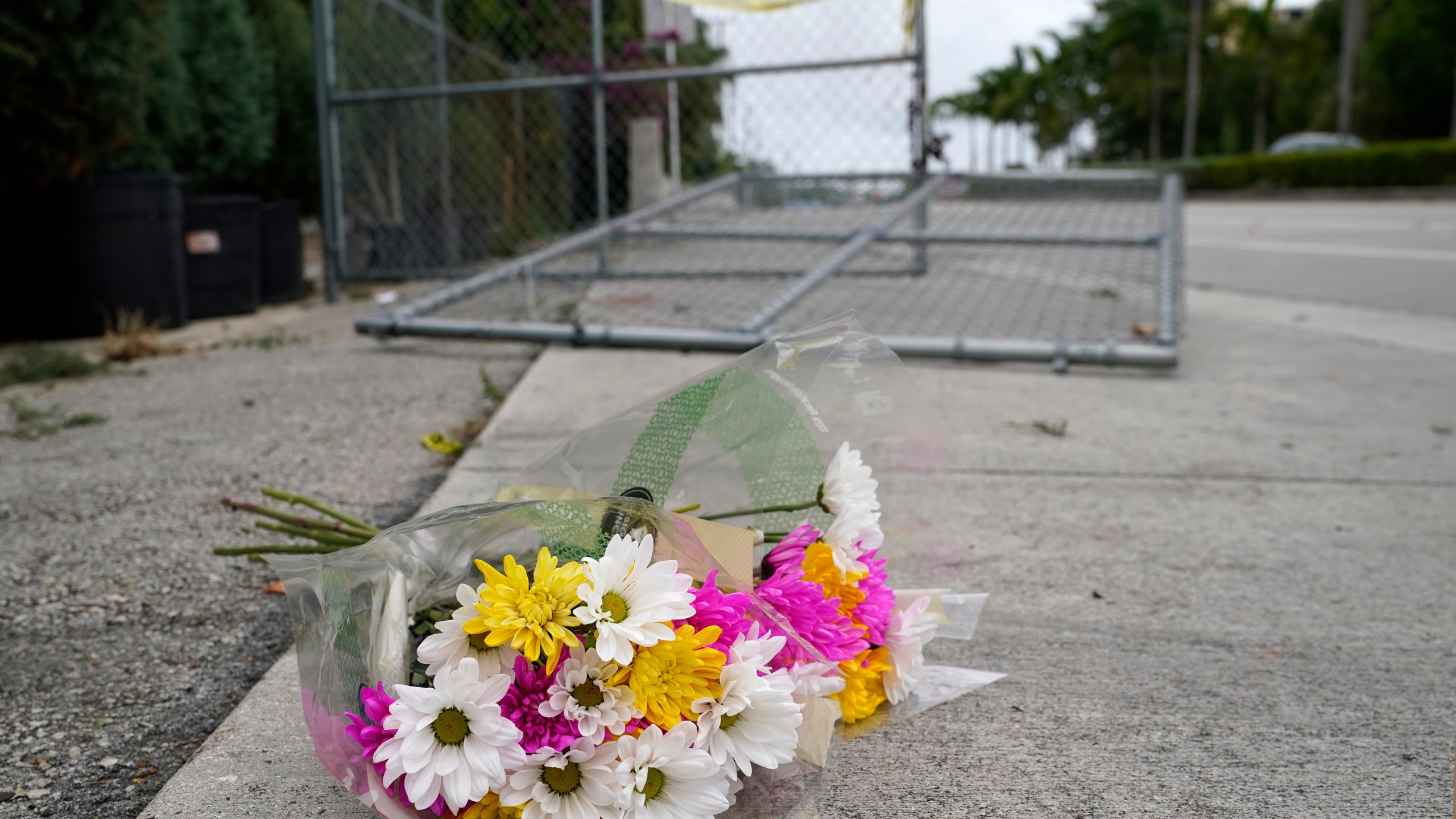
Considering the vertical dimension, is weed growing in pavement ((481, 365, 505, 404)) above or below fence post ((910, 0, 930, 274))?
below

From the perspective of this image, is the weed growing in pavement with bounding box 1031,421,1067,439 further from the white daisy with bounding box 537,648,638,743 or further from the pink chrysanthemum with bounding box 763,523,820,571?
the white daisy with bounding box 537,648,638,743

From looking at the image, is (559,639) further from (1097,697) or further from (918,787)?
(1097,697)

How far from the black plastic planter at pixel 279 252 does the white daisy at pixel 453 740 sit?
18.8ft

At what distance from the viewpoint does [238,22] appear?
18.9 feet

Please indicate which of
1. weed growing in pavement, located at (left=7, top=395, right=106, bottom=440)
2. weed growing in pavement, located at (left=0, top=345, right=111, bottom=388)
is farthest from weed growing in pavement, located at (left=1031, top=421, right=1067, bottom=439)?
weed growing in pavement, located at (left=0, top=345, right=111, bottom=388)

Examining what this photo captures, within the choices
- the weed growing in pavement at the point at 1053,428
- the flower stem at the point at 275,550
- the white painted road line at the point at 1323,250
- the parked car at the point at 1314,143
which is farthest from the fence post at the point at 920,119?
the parked car at the point at 1314,143

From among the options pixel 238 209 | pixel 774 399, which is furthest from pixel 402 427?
pixel 238 209

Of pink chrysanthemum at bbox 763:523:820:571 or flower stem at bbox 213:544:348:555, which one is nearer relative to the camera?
pink chrysanthemum at bbox 763:523:820:571

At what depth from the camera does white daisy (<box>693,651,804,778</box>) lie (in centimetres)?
109

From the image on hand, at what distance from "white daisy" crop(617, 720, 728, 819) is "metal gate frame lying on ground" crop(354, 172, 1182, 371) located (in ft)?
7.23

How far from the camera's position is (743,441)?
148 cm

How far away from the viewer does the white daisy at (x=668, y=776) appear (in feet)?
3.41

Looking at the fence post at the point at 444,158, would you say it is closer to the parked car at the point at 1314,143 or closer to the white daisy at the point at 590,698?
the white daisy at the point at 590,698

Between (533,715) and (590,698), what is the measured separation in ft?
0.20
